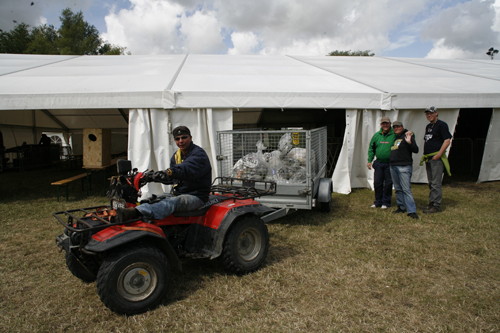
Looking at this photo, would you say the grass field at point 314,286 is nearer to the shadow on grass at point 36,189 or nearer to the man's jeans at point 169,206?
the man's jeans at point 169,206

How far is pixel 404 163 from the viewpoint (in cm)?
557

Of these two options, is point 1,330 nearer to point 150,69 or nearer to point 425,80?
point 150,69

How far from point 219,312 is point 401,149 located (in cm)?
434

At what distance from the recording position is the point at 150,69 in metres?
8.85

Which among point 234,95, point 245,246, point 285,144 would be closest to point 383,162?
point 285,144

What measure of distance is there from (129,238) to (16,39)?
→ 43767 mm

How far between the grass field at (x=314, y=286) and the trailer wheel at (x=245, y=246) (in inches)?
5.3

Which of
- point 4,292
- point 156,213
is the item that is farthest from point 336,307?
point 4,292

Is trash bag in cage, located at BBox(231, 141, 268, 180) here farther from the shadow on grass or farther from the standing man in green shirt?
the shadow on grass

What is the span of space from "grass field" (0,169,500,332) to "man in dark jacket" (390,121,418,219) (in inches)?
15.8

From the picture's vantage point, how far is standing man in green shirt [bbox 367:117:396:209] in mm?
6000

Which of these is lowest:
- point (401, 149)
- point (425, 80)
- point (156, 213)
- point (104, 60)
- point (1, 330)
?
point (1, 330)

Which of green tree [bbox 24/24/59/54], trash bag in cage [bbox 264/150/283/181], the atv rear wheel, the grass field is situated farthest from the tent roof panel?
green tree [bbox 24/24/59/54]

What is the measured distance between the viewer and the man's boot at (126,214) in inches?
105
